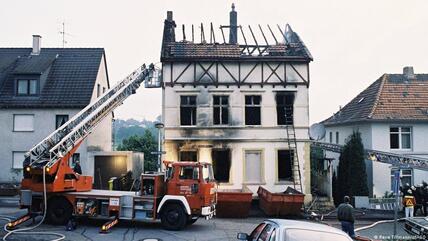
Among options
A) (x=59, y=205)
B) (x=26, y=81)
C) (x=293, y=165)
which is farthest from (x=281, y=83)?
(x=26, y=81)

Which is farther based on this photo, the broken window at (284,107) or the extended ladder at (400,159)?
the broken window at (284,107)

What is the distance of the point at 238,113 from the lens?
23469 millimetres

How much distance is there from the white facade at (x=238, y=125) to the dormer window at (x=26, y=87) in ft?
35.7

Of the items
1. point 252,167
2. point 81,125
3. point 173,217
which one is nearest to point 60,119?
point 81,125

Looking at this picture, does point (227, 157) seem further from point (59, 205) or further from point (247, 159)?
point (59, 205)

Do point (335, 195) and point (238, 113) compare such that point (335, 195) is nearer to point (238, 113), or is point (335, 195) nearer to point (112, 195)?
point (238, 113)

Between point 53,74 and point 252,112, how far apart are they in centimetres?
1552

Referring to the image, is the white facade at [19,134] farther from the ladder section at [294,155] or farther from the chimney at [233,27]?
the ladder section at [294,155]

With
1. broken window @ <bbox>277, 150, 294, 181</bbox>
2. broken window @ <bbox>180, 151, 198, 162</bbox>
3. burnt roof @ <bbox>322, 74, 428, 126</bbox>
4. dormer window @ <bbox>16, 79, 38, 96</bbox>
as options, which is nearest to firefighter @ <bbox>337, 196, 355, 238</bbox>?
broken window @ <bbox>277, 150, 294, 181</bbox>

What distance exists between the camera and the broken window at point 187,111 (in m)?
23.6

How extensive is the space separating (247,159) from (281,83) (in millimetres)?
4843

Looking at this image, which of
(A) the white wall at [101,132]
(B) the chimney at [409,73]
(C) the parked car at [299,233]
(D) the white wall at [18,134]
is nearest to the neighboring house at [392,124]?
(B) the chimney at [409,73]

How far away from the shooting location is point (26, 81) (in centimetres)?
2831

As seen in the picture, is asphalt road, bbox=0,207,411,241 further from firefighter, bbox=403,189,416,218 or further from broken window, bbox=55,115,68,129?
broken window, bbox=55,115,68,129
